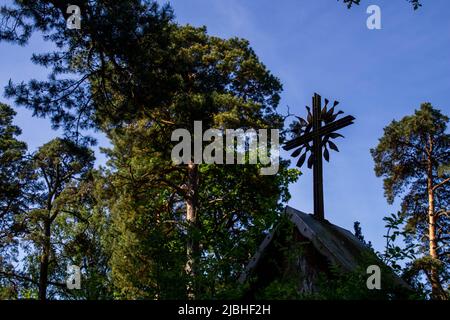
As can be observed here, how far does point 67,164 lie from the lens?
24734mm

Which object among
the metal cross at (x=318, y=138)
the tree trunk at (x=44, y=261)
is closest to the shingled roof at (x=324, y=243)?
the metal cross at (x=318, y=138)

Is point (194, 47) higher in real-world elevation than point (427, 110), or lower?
higher

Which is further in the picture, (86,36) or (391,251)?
(86,36)

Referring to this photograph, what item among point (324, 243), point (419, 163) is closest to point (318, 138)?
point (324, 243)

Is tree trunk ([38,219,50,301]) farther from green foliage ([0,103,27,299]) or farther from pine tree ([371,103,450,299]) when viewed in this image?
pine tree ([371,103,450,299])

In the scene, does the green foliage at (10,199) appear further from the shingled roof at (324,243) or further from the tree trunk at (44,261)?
the shingled roof at (324,243)

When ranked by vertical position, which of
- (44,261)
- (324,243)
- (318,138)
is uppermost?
(318,138)

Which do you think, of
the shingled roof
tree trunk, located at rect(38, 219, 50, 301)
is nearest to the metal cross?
the shingled roof

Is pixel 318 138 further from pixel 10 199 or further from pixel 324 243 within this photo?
pixel 10 199

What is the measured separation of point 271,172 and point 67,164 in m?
9.94

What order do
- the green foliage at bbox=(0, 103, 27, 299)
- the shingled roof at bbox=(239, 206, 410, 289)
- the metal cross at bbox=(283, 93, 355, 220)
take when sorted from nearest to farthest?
the shingled roof at bbox=(239, 206, 410, 289)
the metal cross at bbox=(283, 93, 355, 220)
the green foliage at bbox=(0, 103, 27, 299)

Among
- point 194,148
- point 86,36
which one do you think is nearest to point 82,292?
point 86,36
